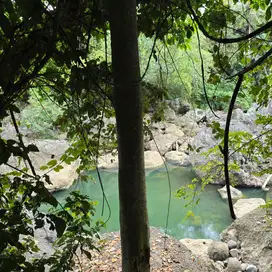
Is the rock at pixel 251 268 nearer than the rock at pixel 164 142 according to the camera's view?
Yes

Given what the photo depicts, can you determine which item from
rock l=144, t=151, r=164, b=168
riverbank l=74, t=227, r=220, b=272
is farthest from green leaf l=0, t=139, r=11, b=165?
rock l=144, t=151, r=164, b=168

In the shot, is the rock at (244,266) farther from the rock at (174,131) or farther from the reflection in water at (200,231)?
the rock at (174,131)

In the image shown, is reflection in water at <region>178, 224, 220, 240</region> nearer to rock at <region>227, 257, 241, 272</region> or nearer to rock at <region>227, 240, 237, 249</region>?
rock at <region>227, 240, 237, 249</region>

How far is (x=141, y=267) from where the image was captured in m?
0.83

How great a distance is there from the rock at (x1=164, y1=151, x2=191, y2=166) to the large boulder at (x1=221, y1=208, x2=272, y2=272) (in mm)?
4835

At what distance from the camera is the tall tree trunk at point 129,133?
0.76 metres

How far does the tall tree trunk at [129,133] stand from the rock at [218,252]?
11.3 ft

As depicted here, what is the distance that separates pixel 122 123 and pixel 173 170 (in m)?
8.41

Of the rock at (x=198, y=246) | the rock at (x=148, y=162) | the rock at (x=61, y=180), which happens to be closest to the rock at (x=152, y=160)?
the rock at (x=148, y=162)

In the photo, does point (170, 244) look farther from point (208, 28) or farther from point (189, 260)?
point (208, 28)

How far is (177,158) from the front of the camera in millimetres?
9648

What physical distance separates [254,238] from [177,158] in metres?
5.75

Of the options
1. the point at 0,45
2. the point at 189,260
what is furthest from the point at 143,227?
the point at 189,260

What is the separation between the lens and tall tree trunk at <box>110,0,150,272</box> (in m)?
0.76
